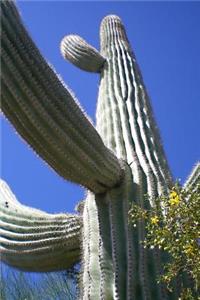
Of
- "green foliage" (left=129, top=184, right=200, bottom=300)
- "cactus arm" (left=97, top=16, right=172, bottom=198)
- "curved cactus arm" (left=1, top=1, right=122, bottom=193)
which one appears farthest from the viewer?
"cactus arm" (left=97, top=16, right=172, bottom=198)

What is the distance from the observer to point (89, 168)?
3891 millimetres

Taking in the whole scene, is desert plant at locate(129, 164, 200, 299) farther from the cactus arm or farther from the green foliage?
the cactus arm

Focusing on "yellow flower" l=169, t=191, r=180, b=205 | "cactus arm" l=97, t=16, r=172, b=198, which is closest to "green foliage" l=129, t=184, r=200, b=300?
"yellow flower" l=169, t=191, r=180, b=205

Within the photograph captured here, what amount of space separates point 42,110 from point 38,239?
5.06ft

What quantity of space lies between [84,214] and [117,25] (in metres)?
2.86

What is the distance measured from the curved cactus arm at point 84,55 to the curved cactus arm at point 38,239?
1686 mm

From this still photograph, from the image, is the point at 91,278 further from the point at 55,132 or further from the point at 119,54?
the point at 119,54

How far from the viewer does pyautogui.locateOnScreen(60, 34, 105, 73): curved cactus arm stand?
19.0 feet

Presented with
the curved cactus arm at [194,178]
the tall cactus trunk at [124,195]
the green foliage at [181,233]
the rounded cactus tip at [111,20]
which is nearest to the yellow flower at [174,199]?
the green foliage at [181,233]

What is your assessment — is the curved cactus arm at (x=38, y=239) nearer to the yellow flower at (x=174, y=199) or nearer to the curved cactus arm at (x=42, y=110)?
the curved cactus arm at (x=42, y=110)

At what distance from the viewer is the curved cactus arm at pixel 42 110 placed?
341cm

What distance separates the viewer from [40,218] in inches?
191

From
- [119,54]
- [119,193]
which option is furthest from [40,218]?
[119,54]

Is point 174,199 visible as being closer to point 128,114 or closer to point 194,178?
point 194,178
